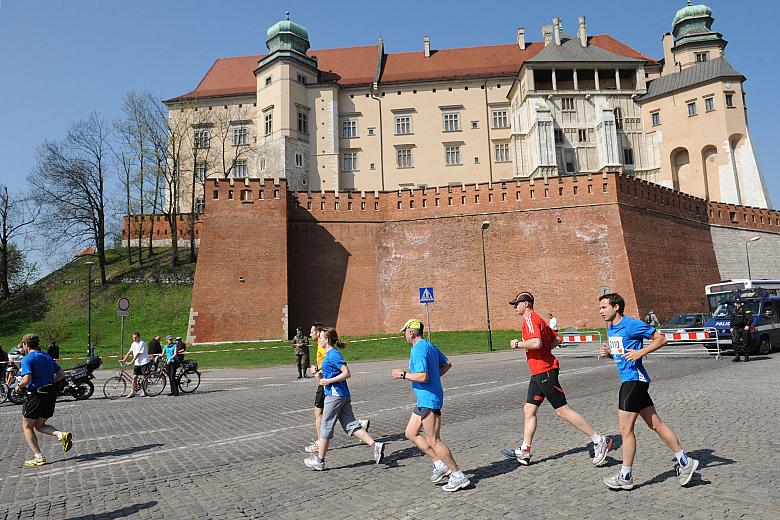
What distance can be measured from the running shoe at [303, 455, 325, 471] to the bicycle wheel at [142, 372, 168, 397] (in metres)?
10.9

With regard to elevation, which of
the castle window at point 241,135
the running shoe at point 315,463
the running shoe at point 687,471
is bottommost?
the running shoe at point 315,463

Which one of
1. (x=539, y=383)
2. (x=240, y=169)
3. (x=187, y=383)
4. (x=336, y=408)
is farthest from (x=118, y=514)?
(x=240, y=169)

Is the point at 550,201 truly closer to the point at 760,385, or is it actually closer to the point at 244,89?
the point at 760,385

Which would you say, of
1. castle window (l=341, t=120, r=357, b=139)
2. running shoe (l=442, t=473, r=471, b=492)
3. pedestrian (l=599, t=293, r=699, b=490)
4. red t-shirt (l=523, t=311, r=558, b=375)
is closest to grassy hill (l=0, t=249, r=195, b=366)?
castle window (l=341, t=120, r=357, b=139)

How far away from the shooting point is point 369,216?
36.9 metres

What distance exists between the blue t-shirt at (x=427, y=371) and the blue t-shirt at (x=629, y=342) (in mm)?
1695

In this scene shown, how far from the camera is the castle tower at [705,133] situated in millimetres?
49344

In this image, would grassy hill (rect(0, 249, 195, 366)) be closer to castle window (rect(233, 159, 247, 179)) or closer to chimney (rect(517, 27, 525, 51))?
Answer: castle window (rect(233, 159, 247, 179))

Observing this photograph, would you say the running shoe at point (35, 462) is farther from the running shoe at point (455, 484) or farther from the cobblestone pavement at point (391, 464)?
the running shoe at point (455, 484)

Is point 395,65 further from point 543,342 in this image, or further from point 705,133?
point 543,342

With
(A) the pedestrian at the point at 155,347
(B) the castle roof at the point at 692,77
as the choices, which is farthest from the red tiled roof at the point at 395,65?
(A) the pedestrian at the point at 155,347

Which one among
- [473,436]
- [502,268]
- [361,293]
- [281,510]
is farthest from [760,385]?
[361,293]

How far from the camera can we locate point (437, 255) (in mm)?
35375

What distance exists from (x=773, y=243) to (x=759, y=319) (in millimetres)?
29415
